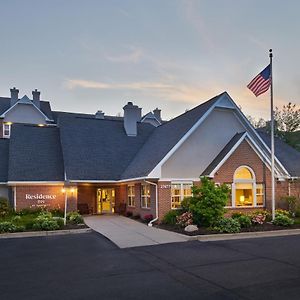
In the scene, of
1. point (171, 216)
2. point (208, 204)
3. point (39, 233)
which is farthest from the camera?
point (171, 216)

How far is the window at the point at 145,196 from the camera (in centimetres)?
2131

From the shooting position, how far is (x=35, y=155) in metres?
25.6

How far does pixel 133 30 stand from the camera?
18.7 m

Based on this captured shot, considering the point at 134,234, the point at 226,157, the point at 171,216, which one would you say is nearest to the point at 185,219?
the point at 171,216

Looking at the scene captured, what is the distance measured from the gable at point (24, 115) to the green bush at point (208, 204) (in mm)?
31315

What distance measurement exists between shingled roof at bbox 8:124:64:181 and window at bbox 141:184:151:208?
5763 mm

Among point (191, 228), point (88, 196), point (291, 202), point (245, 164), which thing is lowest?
point (191, 228)

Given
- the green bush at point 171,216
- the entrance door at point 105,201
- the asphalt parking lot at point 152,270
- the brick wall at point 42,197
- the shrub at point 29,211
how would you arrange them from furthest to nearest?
the entrance door at point 105,201 < the brick wall at point 42,197 < the shrub at point 29,211 < the green bush at point 171,216 < the asphalt parking lot at point 152,270

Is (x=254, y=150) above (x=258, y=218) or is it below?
above

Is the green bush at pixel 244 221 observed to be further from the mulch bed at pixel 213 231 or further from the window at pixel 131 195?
the window at pixel 131 195

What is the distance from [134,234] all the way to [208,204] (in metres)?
3.72

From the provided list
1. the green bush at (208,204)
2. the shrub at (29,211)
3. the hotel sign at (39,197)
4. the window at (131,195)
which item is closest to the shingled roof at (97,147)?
the window at (131,195)

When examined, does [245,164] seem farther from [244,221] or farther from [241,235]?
[241,235]

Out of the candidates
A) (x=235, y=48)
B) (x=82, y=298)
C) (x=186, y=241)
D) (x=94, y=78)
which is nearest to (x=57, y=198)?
(x=94, y=78)
